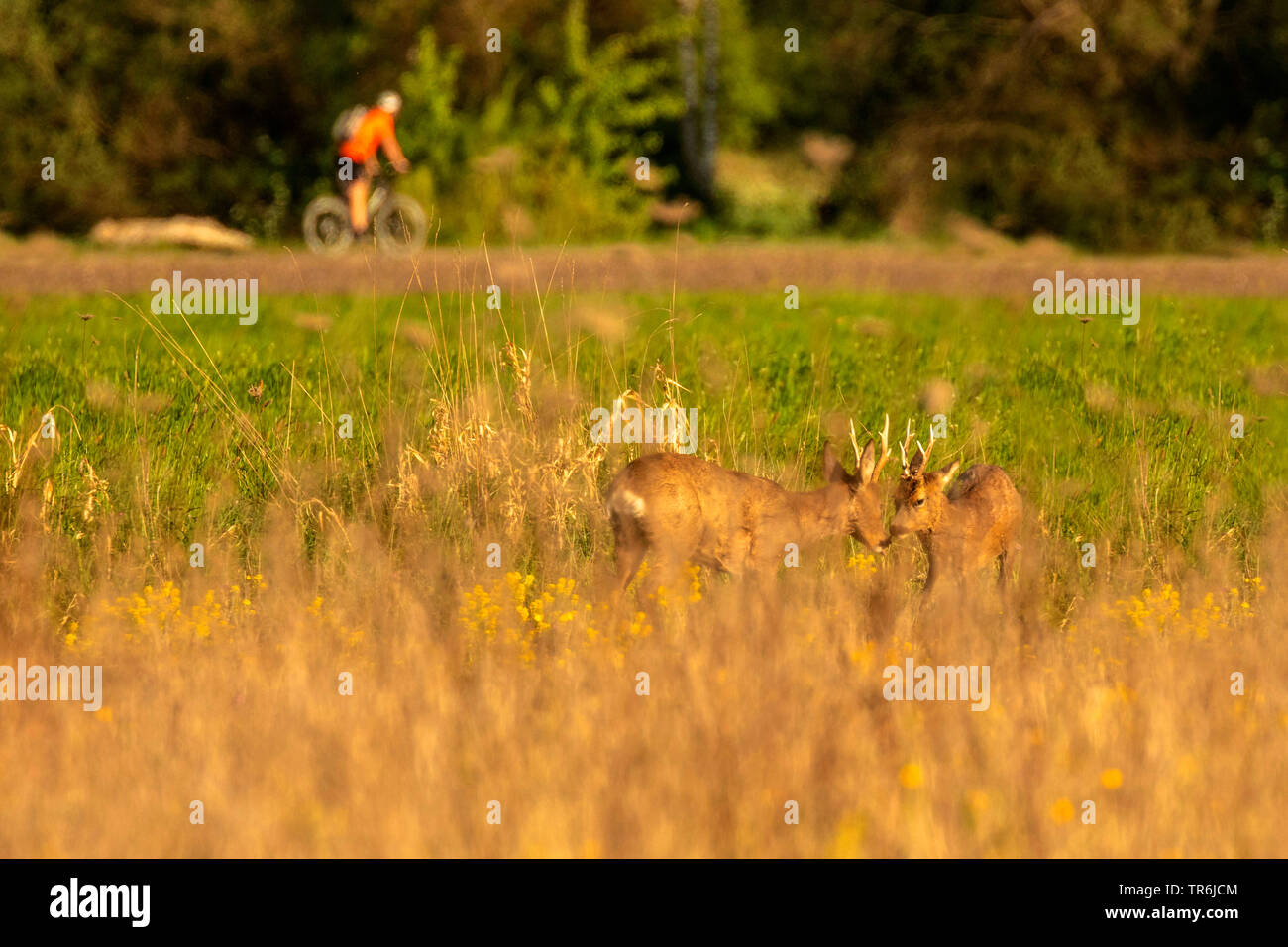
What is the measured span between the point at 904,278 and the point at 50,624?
1137 cm

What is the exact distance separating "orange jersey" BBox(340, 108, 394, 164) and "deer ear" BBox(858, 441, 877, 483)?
47.6 feet

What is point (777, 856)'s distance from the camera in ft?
15.0

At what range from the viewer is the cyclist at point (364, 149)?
68.3 ft

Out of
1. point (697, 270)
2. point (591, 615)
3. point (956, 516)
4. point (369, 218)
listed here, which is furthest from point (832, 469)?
point (369, 218)

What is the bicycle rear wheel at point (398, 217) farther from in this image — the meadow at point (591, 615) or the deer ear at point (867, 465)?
the deer ear at point (867, 465)

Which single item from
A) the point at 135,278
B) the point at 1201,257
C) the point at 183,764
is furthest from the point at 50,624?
the point at 1201,257

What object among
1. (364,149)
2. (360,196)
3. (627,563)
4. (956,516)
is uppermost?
(364,149)

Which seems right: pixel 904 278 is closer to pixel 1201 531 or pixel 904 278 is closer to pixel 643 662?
pixel 1201 531

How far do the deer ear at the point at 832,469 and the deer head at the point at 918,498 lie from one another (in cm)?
22

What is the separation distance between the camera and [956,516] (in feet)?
23.8

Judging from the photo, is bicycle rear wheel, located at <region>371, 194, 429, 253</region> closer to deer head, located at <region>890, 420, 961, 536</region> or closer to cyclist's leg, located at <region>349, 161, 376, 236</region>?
cyclist's leg, located at <region>349, 161, 376, 236</region>

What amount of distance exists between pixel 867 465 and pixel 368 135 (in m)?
15.0

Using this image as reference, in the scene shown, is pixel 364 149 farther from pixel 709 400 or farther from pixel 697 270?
pixel 709 400

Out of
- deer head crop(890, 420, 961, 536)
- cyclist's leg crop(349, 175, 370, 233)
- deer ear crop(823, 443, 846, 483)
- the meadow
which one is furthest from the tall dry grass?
cyclist's leg crop(349, 175, 370, 233)
